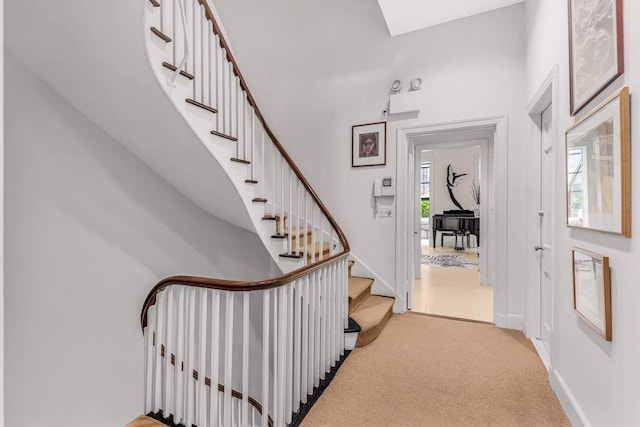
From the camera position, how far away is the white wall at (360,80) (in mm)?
3035

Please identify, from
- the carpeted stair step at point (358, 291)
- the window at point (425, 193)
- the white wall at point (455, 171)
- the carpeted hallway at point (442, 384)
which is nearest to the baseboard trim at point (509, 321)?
the carpeted hallway at point (442, 384)

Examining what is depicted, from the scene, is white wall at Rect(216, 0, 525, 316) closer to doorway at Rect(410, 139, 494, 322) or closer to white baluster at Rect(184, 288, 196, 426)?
doorway at Rect(410, 139, 494, 322)

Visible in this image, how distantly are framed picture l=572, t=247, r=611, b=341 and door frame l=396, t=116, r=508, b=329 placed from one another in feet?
4.59

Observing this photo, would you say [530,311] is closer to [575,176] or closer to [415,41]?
[575,176]

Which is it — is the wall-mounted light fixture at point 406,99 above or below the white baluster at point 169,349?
above

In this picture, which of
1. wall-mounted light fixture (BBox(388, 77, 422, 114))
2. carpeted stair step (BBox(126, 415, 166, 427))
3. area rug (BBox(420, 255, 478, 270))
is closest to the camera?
carpeted stair step (BBox(126, 415, 166, 427))

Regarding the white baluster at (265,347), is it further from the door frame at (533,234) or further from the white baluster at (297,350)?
the door frame at (533,234)

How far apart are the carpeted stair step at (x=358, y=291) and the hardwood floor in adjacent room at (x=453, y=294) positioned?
2.16ft

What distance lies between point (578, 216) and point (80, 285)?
340cm

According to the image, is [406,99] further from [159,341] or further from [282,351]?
[159,341]

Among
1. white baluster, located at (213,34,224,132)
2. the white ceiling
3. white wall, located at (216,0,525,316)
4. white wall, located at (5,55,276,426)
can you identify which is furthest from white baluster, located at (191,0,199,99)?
white wall, located at (216,0,525,316)

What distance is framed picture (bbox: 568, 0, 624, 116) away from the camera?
1321 mm

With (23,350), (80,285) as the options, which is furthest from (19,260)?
(23,350)

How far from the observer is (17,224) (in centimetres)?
203
